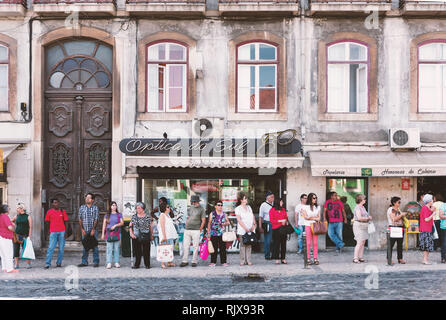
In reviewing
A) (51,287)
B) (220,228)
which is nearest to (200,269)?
(220,228)

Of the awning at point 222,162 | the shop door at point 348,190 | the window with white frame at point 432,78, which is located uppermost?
the window with white frame at point 432,78

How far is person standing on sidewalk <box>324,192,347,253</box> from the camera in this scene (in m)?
15.0

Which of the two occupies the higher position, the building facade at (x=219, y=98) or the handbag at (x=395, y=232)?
the building facade at (x=219, y=98)

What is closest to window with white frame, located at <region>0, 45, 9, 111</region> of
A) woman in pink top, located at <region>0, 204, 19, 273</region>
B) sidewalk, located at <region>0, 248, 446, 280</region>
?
woman in pink top, located at <region>0, 204, 19, 273</region>

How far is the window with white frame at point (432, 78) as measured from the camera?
15734 mm

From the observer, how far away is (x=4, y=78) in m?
15.8

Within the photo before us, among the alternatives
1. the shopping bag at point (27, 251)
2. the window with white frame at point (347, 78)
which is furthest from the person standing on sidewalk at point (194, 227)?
the window with white frame at point (347, 78)

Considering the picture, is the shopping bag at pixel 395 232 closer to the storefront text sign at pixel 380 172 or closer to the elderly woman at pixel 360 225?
the elderly woman at pixel 360 225

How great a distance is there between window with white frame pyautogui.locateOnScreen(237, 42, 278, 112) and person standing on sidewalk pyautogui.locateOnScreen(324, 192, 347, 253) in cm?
321

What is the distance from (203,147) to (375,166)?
479 cm

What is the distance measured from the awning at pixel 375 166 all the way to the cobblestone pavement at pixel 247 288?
3.50m

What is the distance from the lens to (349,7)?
49.4ft

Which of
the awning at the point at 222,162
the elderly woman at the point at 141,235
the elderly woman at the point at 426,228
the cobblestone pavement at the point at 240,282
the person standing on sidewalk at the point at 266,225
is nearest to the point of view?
the cobblestone pavement at the point at 240,282

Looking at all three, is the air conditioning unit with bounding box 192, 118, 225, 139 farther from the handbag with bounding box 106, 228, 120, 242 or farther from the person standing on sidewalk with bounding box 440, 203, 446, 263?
the person standing on sidewalk with bounding box 440, 203, 446, 263
